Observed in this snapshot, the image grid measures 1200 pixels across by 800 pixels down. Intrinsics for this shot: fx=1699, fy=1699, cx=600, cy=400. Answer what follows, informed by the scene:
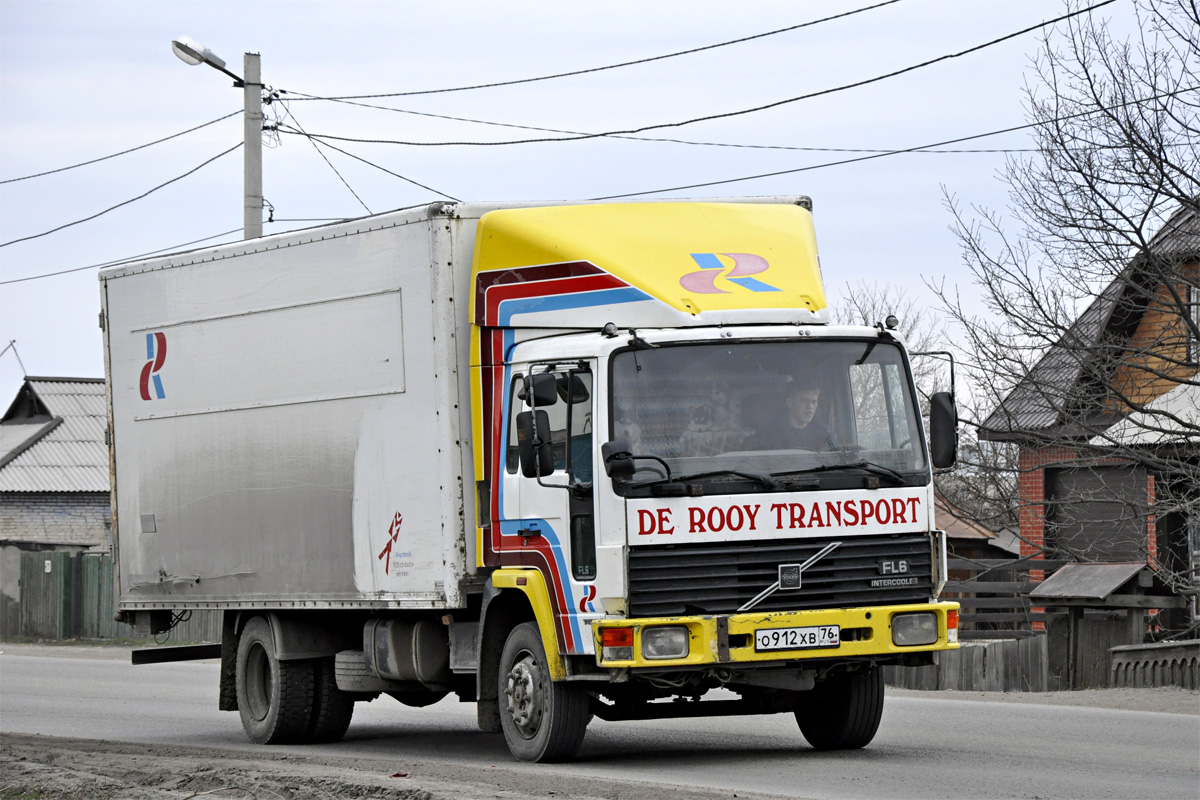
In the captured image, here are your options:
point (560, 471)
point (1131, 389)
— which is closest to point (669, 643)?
point (560, 471)

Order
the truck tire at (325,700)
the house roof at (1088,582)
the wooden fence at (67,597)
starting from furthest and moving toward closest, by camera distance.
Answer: the wooden fence at (67,597)
the house roof at (1088,582)
the truck tire at (325,700)

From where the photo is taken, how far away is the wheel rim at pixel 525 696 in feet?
33.6

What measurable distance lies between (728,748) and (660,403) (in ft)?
9.93

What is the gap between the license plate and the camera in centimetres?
953

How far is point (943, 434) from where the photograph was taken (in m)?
10.4

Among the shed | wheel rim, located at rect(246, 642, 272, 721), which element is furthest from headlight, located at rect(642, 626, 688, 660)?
the shed

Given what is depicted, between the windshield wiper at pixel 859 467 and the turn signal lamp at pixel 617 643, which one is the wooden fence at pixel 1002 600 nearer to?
the windshield wiper at pixel 859 467

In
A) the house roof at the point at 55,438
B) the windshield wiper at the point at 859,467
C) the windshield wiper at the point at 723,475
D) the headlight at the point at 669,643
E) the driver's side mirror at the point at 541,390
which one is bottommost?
the headlight at the point at 669,643

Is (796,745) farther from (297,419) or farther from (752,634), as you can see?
(297,419)

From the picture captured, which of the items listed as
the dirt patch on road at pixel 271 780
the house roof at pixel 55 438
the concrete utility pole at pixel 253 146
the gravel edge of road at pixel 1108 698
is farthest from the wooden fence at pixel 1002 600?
the house roof at pixel 55 438

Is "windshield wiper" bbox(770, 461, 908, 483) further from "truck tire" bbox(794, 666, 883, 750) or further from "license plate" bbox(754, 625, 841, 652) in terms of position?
"truck tire" bbox(794, 666, 883, 750)

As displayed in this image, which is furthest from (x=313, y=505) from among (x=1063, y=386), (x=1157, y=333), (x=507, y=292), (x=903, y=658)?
(x=1157, y=333)

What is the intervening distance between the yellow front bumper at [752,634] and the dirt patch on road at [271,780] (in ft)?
2.42

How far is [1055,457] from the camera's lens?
24328 millimetres
